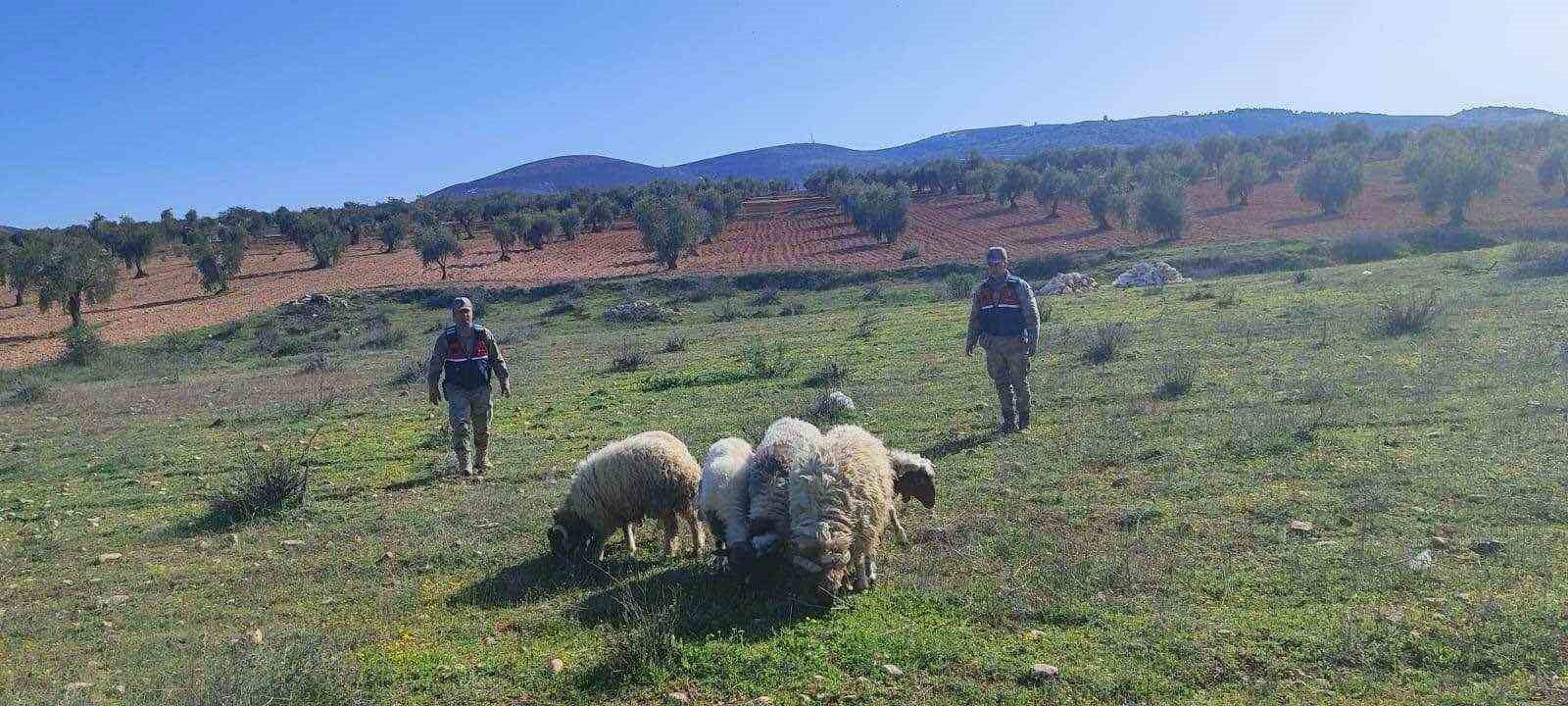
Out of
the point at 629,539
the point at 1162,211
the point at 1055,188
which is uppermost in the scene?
the point at 1055,188

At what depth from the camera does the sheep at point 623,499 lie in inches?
322

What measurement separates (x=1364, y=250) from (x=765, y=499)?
3872cm

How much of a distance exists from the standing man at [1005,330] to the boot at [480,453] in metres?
6.35

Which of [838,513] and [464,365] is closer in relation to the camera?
[838,513]

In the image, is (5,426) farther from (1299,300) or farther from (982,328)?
(1299,300)

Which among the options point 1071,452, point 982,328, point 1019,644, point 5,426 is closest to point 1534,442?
point 1071,452

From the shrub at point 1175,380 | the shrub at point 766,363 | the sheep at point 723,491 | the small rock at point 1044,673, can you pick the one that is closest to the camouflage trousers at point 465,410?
the sheep at point 723,491

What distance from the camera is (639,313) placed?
35.4m

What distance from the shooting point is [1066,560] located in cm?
700

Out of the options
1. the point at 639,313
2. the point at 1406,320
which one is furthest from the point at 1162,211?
the point at 1406,320

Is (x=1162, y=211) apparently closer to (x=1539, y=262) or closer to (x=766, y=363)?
(x=1539, y=262)

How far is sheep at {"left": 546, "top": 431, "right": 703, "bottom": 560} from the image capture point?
817cm

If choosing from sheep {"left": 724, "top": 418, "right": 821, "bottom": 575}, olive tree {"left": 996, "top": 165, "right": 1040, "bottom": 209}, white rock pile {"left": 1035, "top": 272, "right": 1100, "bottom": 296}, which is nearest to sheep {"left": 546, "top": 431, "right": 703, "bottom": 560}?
sheep {"left": 724, "top": 418, "right": 821, "bottom": 575}

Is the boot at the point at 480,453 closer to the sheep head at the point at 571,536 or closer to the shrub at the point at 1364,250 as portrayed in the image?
the sheep head at the point at 571,536
